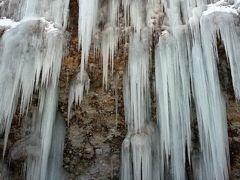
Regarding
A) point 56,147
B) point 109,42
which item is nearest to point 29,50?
point 109,42

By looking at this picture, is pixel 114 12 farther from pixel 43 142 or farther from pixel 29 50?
pixel 43 142

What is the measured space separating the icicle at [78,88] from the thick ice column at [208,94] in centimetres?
151

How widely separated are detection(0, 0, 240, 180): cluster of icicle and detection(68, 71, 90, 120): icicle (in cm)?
16

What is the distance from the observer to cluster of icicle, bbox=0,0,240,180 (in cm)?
404

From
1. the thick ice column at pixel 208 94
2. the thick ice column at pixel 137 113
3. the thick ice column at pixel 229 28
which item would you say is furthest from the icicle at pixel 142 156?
the thick ice column at pixel 229 28

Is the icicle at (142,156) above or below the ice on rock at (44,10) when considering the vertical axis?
below

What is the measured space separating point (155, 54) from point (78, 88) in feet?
4.08

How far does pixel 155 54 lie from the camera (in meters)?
4.32

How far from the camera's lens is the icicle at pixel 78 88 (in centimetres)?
471

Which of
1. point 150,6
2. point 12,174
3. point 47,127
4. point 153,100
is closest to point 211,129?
point 153,100

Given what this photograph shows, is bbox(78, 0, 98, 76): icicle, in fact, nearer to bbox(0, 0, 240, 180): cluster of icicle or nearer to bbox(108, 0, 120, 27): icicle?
bbox(0, 0, 240, 180): cluster of icicle

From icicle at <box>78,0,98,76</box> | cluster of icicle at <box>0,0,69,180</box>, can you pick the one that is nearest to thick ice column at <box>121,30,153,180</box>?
icicle at <box>78,0,98,76</box>

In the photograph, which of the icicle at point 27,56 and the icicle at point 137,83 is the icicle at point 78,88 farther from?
the icicle at point 137,83

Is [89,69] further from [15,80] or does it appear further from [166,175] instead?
Result: [166,175]
